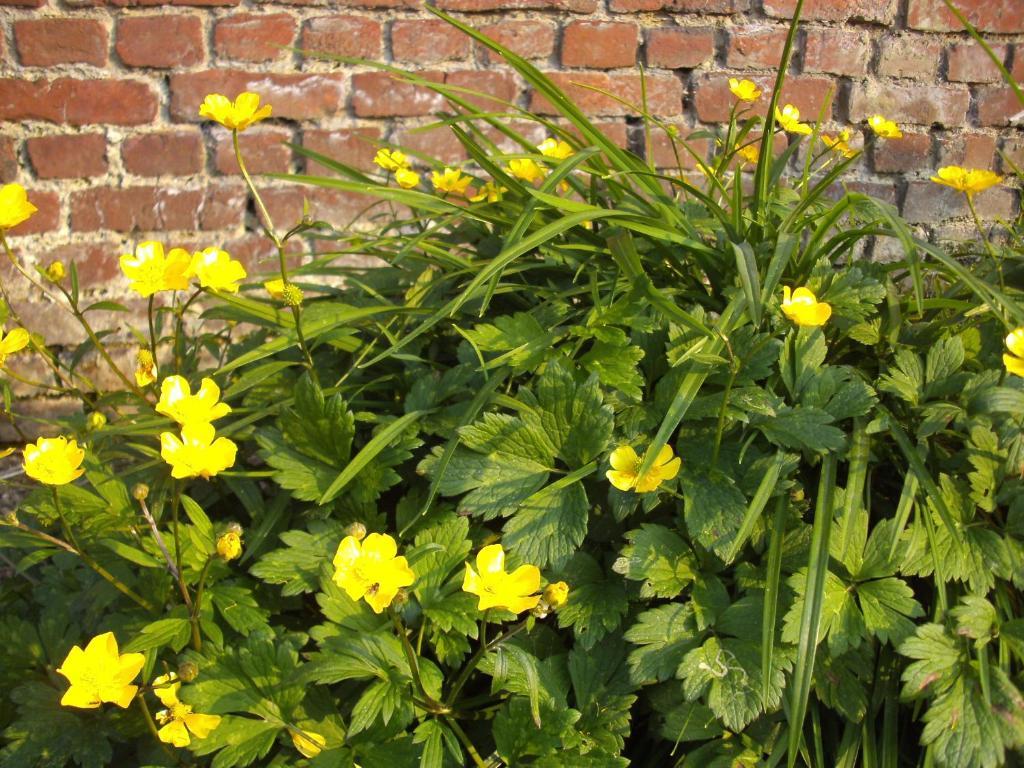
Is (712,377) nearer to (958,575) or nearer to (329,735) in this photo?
(958,575)

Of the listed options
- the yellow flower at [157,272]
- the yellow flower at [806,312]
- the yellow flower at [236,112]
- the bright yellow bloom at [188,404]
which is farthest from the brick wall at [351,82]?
the yellow flower at [806,312]

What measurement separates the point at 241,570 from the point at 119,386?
97 cm

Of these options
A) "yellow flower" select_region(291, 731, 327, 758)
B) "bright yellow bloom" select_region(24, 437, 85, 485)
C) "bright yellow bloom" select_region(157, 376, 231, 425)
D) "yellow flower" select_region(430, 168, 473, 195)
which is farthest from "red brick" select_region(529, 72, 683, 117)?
"yellow flower" select_region(291, 731, 327, 758)

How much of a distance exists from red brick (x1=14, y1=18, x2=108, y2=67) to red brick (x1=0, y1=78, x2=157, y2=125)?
0.14ft

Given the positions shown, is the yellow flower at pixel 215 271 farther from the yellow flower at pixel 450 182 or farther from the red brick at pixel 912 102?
the red brick at pixel 912 102

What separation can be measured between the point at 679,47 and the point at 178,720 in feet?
5.28

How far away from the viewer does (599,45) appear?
1.89 m

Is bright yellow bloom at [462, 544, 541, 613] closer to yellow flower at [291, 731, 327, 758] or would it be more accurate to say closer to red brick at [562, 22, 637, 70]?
yellow flower at [291, 731, 327, 758]

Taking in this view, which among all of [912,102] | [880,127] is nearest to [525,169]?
[880,127]

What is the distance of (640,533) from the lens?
89 cm

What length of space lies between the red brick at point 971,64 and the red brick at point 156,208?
5.04ft

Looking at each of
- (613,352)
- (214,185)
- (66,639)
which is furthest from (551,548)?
(214,185)

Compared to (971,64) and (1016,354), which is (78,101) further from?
(971,64)

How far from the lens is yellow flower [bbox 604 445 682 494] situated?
86 centimetres
